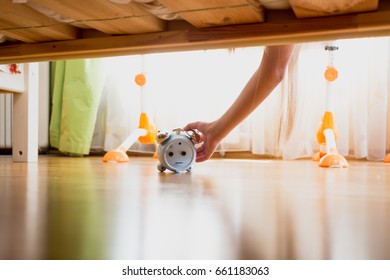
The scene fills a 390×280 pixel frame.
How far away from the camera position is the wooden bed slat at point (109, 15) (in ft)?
2.76

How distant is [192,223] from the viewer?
1.81 ft

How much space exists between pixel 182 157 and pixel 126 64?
4.75 feet

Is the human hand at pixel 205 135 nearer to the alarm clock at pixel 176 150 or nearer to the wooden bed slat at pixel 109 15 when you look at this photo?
the alarm clock at pixel 176 150

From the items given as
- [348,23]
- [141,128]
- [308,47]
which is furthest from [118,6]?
[308,47]

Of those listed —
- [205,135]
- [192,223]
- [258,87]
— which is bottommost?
[192,223]

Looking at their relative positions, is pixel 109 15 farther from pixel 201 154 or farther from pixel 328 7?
pixel 201 154

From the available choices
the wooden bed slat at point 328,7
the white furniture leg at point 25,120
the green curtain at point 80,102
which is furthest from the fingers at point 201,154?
the green curtain at point 80,102

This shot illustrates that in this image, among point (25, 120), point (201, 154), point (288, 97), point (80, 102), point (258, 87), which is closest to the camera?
point (258, 87)

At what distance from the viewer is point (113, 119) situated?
2.65 meters

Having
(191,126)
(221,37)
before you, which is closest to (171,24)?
(221,37)

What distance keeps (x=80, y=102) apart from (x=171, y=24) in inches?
64.8

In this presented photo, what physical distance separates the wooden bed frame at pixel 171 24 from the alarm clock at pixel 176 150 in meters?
0.34

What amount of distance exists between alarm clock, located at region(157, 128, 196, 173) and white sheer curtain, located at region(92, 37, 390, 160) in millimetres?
932
